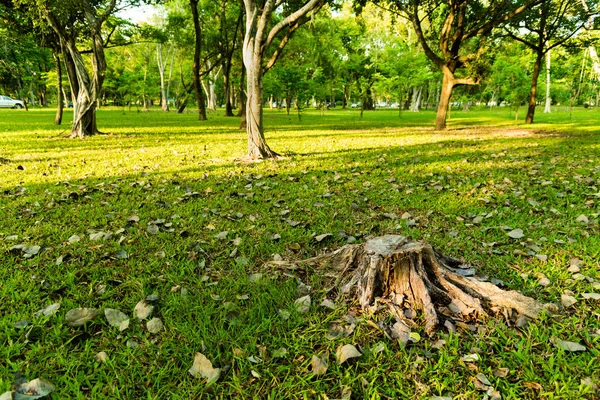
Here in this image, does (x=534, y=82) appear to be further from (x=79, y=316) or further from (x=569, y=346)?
(x=79, y=316)

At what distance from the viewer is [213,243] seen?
3410mm

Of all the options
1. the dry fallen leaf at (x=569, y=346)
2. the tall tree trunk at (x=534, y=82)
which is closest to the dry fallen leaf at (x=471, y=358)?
the dry fallen leaf at (x=569, y=346)

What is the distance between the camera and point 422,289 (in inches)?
89.0

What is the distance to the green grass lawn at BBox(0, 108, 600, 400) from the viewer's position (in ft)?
5.91

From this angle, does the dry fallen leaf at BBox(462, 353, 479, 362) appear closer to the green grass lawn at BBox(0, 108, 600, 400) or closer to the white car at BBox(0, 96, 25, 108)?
the green grass lawn at BBox(0, 108, 600, 400)

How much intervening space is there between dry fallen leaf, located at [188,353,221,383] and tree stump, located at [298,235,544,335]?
1008 millimetres

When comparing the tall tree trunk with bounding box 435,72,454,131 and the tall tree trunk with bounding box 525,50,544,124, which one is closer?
the tall tree trunk with bounding box 435,72,454,131

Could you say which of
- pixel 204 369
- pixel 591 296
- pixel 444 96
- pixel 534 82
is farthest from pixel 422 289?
pixel 534 82

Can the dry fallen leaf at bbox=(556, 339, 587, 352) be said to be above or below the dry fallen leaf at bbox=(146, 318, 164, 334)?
above

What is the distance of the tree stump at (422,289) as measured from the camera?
7.32ft

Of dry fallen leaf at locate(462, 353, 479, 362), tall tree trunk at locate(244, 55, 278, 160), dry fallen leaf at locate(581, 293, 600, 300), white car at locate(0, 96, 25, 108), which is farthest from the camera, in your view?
white car at locate(0, 96, 25, 108)

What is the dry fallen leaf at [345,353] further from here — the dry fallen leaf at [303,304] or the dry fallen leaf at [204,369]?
the dry fallen leaf at [204,369]

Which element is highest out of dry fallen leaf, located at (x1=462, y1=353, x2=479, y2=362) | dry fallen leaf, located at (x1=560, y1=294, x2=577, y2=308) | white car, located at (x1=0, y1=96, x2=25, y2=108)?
white car, located at (x1=0, y1=96, x2=25, y2=108)

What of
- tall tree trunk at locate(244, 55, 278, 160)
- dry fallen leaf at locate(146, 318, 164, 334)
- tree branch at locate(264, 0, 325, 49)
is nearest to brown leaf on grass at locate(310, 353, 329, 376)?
dry fallen leaf at locate(146, 318, 164, 334)
